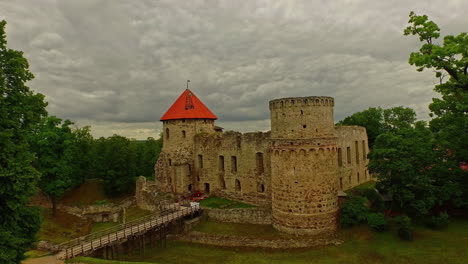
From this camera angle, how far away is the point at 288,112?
71.8 feet

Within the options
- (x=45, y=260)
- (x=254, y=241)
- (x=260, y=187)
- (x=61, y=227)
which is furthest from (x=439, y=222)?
(x=61, y=227)

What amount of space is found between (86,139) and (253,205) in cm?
2676

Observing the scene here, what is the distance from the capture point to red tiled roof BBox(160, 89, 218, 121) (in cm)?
3303

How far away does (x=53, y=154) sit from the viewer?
31281mm

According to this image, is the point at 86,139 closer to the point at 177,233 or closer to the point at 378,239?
the point at 177,233

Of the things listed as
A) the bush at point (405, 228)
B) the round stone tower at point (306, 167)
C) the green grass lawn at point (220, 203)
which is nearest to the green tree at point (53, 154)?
the green grass lawn at point (220, 203)

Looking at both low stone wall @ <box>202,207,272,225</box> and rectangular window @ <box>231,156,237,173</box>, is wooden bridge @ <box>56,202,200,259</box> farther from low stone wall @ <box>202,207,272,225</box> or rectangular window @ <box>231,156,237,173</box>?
rectangular window @ <box>231,156,237,173</box>

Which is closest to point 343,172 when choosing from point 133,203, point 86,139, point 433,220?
point 433,220

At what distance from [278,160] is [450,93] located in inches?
476

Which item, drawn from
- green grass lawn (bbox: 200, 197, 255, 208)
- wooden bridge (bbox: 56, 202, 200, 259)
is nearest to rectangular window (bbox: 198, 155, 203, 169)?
green grass lawn (bbox: 200, 197, 255, 208)

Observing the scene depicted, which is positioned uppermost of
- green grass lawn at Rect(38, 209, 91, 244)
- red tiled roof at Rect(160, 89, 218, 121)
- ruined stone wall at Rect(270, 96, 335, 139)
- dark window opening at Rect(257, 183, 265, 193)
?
red tiled roof at Rect(160, 89, 218, 121)

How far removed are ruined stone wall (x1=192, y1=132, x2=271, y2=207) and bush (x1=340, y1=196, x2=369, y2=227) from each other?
7.03 meters

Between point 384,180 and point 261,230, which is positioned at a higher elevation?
point 384,180

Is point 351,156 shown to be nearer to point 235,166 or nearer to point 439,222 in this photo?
point 439,222
